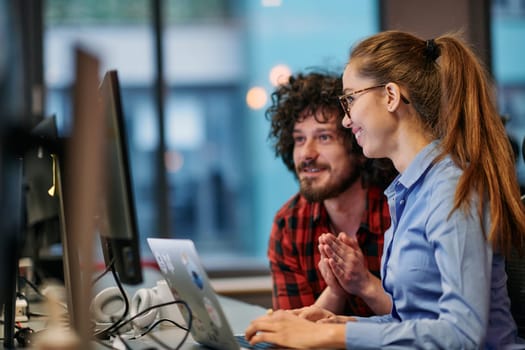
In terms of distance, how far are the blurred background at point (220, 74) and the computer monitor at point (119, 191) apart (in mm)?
3178

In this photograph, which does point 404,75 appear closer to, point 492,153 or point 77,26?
point 492,153

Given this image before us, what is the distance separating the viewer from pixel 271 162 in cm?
464

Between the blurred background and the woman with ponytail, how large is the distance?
2895 mm

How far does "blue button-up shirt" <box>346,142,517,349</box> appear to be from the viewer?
1.20 m

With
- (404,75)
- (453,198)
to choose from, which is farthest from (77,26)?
(453,198)

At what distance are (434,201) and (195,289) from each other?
1.48ft

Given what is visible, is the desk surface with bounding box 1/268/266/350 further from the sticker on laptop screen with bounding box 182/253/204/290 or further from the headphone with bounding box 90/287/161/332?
the sticker on laptop screen with bounding box 182/253/204/290

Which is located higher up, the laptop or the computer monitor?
the computer monitor

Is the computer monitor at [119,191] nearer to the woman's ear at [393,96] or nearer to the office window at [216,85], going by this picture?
the woman's ear at [393,96]

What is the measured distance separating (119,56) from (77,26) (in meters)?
0.33

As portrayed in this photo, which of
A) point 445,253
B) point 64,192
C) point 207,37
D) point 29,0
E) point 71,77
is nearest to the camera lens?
point 71,77

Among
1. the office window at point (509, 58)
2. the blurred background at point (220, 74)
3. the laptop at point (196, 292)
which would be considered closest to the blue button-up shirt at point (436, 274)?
the laptop at point (196, 292)

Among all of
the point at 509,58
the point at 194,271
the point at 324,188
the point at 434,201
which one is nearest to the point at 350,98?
the point at 434,201

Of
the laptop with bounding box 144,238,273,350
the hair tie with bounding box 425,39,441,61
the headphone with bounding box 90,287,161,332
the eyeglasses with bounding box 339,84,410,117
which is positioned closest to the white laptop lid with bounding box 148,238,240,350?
the laptop with bounding box 144,238,273,350
